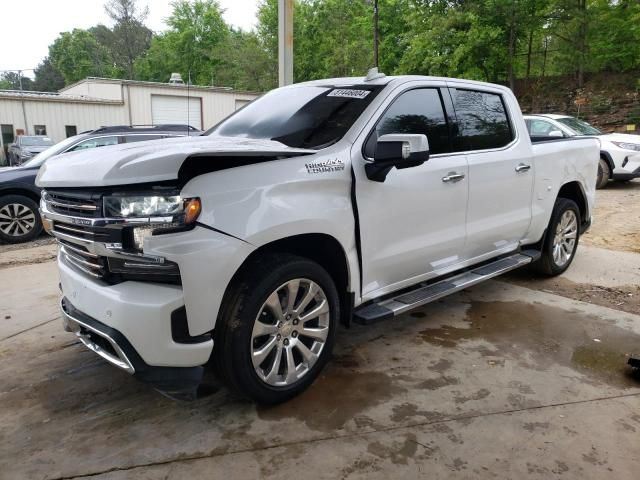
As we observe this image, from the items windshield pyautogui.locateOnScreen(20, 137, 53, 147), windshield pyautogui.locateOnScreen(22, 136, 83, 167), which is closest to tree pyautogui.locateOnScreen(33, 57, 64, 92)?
windshield pyautogui.locateOnScreen(20, 137, 53, 147)

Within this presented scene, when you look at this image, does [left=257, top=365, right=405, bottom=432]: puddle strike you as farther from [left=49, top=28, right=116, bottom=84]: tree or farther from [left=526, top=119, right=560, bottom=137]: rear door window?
[left=49, top=28, right=116, bottom=84]: tree

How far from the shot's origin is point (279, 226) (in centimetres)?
267

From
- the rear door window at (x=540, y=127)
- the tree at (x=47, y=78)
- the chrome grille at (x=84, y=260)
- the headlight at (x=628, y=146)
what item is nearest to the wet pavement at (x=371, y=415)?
the chrome grille at (x=84, y=260)

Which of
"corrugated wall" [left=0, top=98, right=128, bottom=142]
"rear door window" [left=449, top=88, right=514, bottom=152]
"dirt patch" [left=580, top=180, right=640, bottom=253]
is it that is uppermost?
"corrugated wall" [left=0, top=98, right=128, bottom=142]

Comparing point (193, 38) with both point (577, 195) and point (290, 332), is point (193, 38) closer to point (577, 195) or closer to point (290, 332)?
point (577, 195)

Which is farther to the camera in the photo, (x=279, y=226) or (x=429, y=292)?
(x=429, y=292)

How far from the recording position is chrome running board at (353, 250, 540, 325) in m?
3.26

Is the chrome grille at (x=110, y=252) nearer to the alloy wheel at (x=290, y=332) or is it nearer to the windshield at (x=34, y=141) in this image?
the alloy wheel at (x=290, y=332)

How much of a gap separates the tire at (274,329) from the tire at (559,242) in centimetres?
308

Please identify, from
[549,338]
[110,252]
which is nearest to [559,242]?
[549,338]

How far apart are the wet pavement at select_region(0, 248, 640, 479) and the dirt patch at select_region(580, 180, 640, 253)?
3336 mm

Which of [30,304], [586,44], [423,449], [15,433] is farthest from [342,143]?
[586,44]

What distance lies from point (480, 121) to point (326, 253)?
198cm

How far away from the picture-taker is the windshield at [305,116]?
323cm
